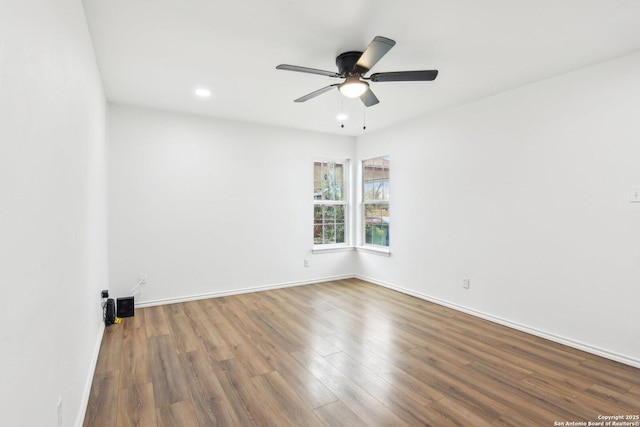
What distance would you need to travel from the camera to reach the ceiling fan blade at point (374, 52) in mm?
1994

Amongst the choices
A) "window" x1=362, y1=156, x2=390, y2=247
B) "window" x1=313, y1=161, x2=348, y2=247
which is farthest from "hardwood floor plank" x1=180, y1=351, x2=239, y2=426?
"window" x1=362, y1=156, x2=390, y2=247

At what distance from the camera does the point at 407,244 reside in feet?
15.4

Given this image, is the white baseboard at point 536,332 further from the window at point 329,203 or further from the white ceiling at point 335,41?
the white ceiling at point 335,41

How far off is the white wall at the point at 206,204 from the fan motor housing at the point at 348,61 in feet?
8.00

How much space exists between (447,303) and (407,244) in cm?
97

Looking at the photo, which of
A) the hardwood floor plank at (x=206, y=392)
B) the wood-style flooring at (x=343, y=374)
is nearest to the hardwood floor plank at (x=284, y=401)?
the wood-style flooring at (x=343, y=374)

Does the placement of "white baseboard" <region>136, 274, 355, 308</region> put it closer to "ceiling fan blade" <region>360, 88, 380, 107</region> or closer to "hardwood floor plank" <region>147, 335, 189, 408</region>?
"hardwood floor plank" <region>147, 335, 189, 408</region>

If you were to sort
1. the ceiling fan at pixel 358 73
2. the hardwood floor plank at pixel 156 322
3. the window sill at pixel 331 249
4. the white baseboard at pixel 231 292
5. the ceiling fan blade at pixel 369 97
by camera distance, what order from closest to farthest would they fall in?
the ceiling fan at pixel 358 73 < the ceiling fan blade at pixel 369 97 < the hardwood floor plank at pixel 156 322 < the white baseboard at pixel 231 292 < the window sill at pixel 331 249

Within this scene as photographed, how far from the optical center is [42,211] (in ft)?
4.05

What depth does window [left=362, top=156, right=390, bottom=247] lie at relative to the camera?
5.18m

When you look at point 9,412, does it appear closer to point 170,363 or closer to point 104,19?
point 170,363

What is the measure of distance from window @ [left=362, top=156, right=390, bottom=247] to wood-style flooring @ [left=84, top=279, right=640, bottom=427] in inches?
69.7

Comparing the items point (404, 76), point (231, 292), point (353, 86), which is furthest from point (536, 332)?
point (231, 292)

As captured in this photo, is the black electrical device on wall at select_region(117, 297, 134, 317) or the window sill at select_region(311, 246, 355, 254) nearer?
the black electrical device on wall at select_region(117, 297, 134, 317)
